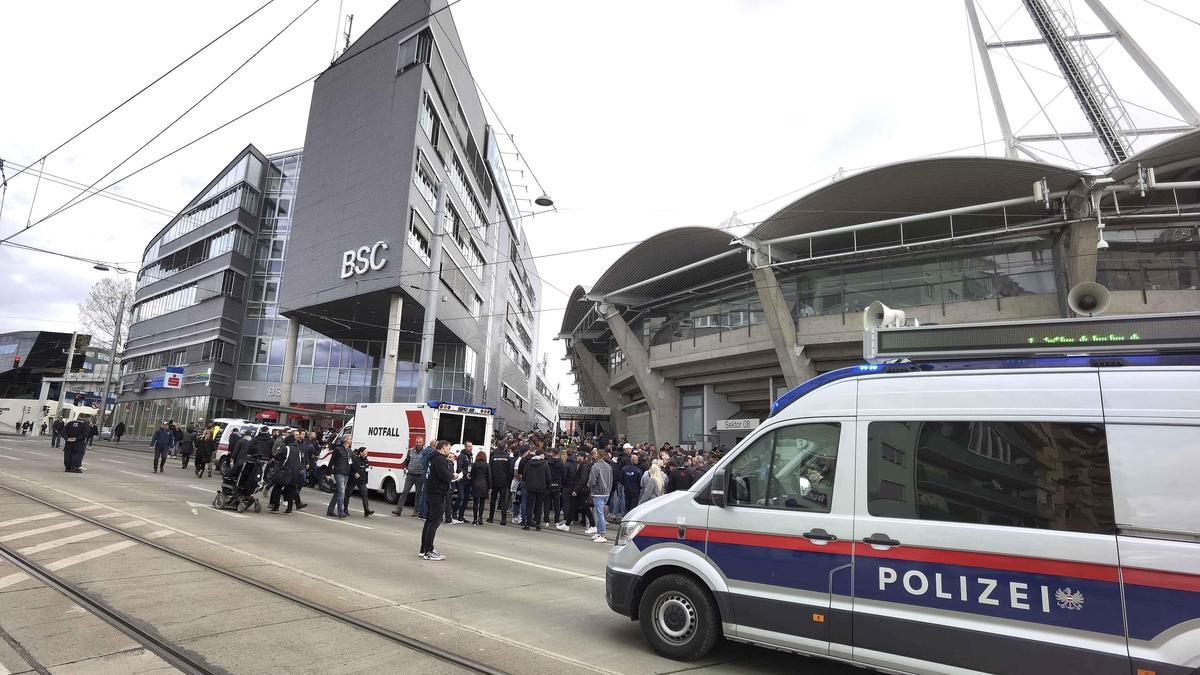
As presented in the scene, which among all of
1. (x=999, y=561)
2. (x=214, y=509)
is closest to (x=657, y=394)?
(x=214, y=509)

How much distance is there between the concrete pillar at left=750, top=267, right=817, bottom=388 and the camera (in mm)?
24422

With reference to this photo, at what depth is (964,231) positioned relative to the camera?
23.2 metres

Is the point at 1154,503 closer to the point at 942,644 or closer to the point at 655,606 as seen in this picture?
the point at 942,644

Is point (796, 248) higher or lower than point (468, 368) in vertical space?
higher

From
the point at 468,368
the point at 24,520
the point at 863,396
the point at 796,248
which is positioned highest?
the point at 796,248

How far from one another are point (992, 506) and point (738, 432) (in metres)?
24.8

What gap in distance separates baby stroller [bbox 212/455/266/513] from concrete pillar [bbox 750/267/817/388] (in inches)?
740

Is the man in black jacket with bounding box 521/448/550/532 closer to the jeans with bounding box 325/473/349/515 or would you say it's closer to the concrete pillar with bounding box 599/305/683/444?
the jeans with bounding box 325/473/349/515

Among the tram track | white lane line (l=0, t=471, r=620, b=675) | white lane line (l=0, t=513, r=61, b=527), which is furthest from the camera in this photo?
white lane line (l=0, t=513, r=61, b=527)

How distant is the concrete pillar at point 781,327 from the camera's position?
24422 millimetres

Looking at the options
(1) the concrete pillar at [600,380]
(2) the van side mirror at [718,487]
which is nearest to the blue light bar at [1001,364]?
(2) the van side mirror at [718,487]

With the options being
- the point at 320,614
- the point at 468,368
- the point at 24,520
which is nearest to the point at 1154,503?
the point at 320,614

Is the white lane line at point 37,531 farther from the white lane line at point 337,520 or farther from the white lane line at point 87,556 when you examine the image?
the white lane line at point 337,520

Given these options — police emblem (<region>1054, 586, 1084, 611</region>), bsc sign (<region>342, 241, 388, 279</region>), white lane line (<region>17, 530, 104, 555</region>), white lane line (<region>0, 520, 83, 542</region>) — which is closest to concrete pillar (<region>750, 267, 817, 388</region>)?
bsc sign (<region>342, 241, 388, 279</region>)
